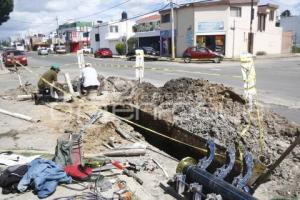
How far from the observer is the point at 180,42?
4481 cm

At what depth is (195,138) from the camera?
28.0ft

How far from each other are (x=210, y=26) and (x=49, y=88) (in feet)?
103

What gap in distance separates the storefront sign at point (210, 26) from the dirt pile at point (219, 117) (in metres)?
30.9

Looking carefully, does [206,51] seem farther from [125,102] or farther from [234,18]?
[125,102]

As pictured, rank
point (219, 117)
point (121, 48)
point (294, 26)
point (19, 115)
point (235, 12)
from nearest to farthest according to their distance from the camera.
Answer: point (219, 117)
point (19, 115)
point (235, 12)
point (121, 48)
point (294, 26)

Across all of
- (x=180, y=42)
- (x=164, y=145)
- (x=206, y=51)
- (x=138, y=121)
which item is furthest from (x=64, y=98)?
(x=180, y=42)

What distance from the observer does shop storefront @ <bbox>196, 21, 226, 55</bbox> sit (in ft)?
138

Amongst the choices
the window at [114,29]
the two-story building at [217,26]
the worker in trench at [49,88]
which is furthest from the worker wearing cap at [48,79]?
the window at [114,29]

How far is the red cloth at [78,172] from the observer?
20.6ft

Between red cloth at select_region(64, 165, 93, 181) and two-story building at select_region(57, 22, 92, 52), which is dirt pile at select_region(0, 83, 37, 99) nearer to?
red cloth at select_region(64, 165, 93, 181)

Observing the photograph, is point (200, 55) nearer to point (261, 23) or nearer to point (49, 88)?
point (261, 23)

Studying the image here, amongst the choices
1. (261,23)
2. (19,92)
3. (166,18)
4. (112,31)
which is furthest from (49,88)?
(112,31)

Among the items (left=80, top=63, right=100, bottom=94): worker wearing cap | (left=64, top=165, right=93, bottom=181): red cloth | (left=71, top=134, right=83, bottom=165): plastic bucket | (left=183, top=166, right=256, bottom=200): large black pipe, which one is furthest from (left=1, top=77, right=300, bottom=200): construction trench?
(left=71, top=134, right=83, bottom=165): plastic bucket

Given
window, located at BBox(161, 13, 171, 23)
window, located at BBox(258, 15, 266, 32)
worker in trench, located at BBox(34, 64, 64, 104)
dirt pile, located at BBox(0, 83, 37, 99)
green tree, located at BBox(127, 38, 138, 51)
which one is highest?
window, located at BBox(161, 13, 171, 23)
